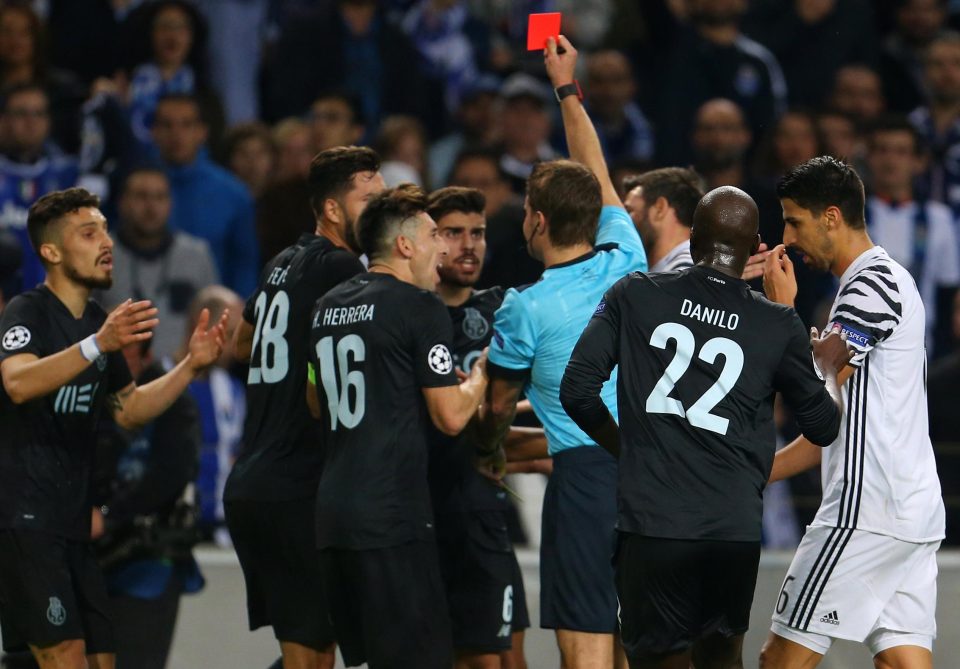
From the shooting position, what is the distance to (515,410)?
676 cm

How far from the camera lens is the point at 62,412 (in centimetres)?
697

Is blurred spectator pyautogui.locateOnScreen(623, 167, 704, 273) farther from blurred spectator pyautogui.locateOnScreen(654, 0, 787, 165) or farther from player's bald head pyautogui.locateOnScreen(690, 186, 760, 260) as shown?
blurred spectator pyautogui.locateOnScreen(654, 0, 787, 165)

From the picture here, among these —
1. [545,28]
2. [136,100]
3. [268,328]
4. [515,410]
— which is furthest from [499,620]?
[136,100]

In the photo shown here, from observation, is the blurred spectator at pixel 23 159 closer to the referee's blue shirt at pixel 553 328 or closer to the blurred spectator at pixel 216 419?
the blurred spectator at pixel 216 419

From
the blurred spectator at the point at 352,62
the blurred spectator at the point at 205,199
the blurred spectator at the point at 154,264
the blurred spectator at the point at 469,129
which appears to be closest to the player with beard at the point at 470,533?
the blurred spectator at the point at 154,264

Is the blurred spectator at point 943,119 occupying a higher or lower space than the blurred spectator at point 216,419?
higher

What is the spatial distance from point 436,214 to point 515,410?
118cm

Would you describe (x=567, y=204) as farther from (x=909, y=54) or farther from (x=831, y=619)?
(x=909, y=54)

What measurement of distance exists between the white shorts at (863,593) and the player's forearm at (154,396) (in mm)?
2757

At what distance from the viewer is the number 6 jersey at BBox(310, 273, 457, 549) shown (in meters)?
6.37

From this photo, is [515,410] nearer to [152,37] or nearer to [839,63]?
[152,37]

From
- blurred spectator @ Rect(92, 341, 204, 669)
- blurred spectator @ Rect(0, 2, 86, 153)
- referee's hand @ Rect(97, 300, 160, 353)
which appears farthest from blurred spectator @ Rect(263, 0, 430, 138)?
referee's hand @ Rect(97, 300, 160, 353)

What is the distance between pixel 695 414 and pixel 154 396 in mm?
2644

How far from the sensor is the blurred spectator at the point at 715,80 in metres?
12.0
